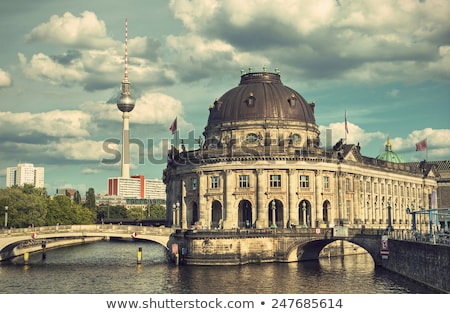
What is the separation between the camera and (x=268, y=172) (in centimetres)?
9906

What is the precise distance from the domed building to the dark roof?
0.17 metres

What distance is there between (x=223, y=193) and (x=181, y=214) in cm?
1188

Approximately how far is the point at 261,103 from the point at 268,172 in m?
15.9

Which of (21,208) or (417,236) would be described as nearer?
(417,236)

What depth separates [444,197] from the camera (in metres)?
149

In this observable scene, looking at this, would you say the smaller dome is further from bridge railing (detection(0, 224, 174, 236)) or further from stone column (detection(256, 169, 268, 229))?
bridge railing (detection(0, 224, 174, 236))

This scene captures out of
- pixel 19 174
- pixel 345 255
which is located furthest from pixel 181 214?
pixel 19 174

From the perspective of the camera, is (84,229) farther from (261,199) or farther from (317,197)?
(317,197)

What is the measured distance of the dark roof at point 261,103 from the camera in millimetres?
110312

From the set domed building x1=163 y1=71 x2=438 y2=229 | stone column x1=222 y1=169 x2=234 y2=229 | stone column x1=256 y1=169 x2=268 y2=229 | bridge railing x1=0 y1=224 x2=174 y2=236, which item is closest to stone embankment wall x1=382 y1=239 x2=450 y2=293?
domed building x1=163 y1=71 x2=438 y2=229

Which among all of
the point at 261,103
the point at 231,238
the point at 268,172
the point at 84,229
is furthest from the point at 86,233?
the point at 261,103

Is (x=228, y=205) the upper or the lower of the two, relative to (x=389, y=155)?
lower

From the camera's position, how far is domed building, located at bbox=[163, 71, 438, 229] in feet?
325
